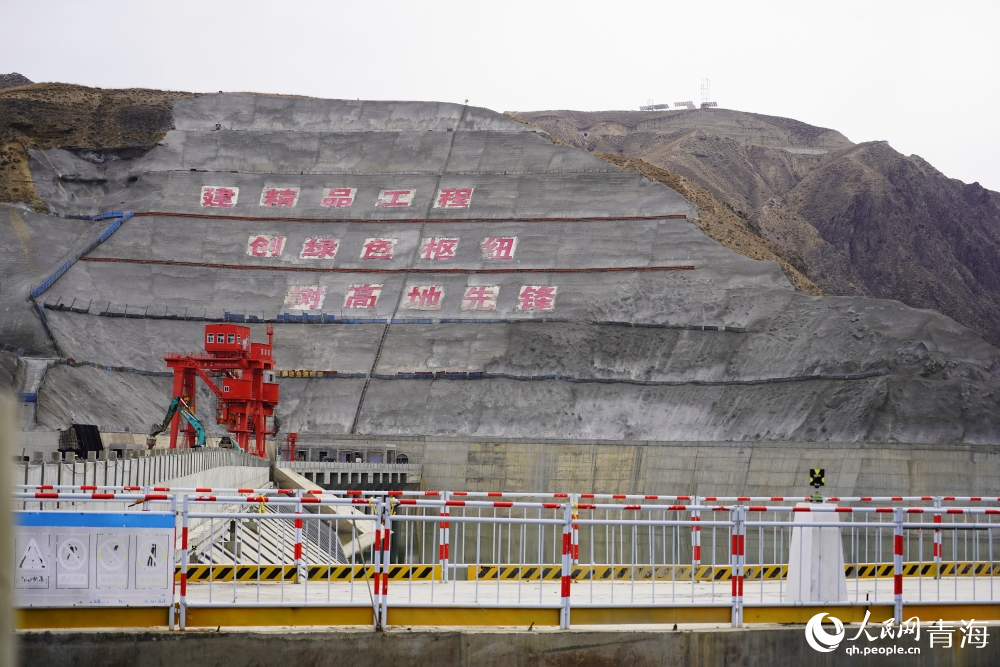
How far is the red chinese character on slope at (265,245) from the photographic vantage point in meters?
91.1

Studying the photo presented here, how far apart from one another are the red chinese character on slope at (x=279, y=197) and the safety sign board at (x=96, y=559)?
271 feet

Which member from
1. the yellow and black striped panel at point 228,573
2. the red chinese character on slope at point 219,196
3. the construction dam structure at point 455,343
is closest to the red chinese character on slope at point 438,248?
the construction dam structure at point 455,343

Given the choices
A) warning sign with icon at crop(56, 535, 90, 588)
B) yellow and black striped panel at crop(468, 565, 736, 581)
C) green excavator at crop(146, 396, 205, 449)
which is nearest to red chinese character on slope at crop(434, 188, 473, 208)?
green excavator at crop(146, 396, 205, 449)

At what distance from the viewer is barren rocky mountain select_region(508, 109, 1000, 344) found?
150 meters

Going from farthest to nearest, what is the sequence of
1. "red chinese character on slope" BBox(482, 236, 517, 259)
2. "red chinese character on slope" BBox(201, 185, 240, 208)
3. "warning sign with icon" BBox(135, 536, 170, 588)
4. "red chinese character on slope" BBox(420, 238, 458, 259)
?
"red chinese character on slope" BBox(201, 185, 240, 208) → "red chinese character on slope" BBox(420, 238, 458, 259) → "red chinese character on slope" BBox(482, 236, 517, 259) → "warning sign with icon" BBox(135, 536, 170, 588)

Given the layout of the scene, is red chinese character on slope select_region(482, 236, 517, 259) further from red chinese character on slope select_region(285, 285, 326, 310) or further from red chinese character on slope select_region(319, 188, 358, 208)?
red chinese character on slope select_region(319, 188, 358, 208)

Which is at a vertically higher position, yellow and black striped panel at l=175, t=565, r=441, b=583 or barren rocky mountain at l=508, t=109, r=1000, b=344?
barren rocky mountain at l=508, t=109, r=1000, b=344

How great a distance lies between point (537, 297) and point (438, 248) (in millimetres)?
9526

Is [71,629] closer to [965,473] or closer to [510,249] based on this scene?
[965,473]

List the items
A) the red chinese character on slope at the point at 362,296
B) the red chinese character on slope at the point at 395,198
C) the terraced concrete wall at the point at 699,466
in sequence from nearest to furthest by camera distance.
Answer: the terraced concrete wall at the point at 699,466, the red chinese character on slope at the point at 362,296, the red chinese character on slope at the point at 395,198

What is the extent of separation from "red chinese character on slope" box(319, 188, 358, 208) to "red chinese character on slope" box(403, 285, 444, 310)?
11981mm

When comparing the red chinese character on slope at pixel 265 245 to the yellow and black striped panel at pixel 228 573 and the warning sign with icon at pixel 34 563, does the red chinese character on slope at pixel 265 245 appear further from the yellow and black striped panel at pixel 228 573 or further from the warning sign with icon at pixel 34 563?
the warning sign with icon at pixel 34 563

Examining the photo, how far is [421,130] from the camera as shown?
10575 cm

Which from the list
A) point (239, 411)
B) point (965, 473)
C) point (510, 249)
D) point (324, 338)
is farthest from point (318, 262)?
point (965, 473)
